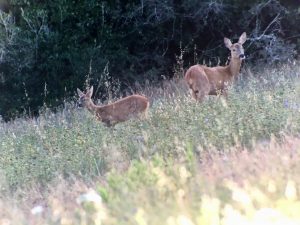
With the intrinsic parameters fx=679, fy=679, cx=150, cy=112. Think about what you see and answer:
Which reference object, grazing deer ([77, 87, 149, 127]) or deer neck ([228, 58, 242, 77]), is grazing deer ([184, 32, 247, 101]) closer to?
deer neck ([228, 58, 242, 77])

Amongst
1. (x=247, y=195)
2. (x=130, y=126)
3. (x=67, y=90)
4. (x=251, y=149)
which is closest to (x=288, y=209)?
(x=247, y=195)

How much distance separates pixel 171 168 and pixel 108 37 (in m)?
11.7

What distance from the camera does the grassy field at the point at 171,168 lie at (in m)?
4.55

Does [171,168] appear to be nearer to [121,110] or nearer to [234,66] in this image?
[121,110]

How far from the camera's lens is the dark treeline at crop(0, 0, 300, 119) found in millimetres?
16016

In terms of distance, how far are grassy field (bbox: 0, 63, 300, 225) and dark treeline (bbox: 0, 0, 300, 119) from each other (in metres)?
7.55

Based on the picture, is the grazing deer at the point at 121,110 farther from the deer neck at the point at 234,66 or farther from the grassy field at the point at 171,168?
the deer neck at the point at 234,66

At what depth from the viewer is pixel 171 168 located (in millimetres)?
5363

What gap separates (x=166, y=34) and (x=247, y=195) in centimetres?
1319

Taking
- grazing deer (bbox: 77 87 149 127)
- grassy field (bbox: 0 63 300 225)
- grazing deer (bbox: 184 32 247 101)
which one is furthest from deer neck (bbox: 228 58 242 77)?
grassy field (bbox: 0 63 300 225)

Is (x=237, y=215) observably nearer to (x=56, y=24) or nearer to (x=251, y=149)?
(x=251, y=149)

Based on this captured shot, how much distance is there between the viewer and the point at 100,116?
1072cm

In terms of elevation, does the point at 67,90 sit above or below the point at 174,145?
below

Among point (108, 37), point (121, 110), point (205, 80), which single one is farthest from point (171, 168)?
point (108, 37)
